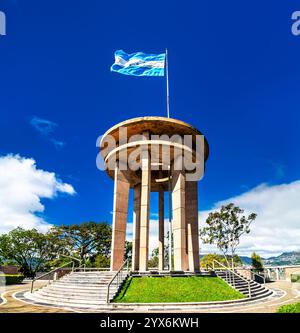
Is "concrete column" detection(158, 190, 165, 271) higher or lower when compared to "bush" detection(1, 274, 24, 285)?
higher

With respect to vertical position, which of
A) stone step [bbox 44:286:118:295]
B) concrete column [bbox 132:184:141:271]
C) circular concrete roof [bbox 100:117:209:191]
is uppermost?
circular concrete roof [bbox 100:117:209:191]

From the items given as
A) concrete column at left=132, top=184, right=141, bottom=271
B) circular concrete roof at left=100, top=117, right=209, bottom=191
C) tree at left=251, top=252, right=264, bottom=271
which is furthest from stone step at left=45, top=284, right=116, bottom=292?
tree at left=251, top=252, right=264, bottom=271

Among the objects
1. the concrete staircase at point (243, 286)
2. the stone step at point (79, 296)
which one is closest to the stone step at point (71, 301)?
the stone step at point (79, 296)

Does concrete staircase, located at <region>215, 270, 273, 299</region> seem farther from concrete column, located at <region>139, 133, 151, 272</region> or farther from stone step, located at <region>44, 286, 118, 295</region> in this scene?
stone step, located at <region>44, 286, 118, 295</region>

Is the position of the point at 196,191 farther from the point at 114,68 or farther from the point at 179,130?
the point at 114,68

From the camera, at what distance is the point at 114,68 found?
71.4 feet

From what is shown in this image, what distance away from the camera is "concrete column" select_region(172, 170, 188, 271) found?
19.5 metres

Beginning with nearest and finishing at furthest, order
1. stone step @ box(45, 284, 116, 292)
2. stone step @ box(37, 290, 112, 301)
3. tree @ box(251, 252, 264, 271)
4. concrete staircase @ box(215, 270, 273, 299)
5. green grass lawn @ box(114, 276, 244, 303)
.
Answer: green grass lawn @ box(114, 276, 244, 303)
stone step @ box(37, 290, 112, 301)
stone step @ box(45, 284, 116, 292)
concrete staircase @ box(215, 270, 273, 299)
tree @ box(251, 252, 264, 271)

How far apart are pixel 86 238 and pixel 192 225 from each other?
1280 inches

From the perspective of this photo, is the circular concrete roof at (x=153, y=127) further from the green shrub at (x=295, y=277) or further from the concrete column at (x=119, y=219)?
the green shrub at (x=295, y=277)

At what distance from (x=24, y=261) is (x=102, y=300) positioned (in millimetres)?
40741

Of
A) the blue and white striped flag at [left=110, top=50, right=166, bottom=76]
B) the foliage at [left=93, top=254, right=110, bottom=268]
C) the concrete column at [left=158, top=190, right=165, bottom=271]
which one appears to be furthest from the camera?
the foliage at [left=93, top=254, right=110, bottom=268]

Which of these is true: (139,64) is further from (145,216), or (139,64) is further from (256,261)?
(256,261)
